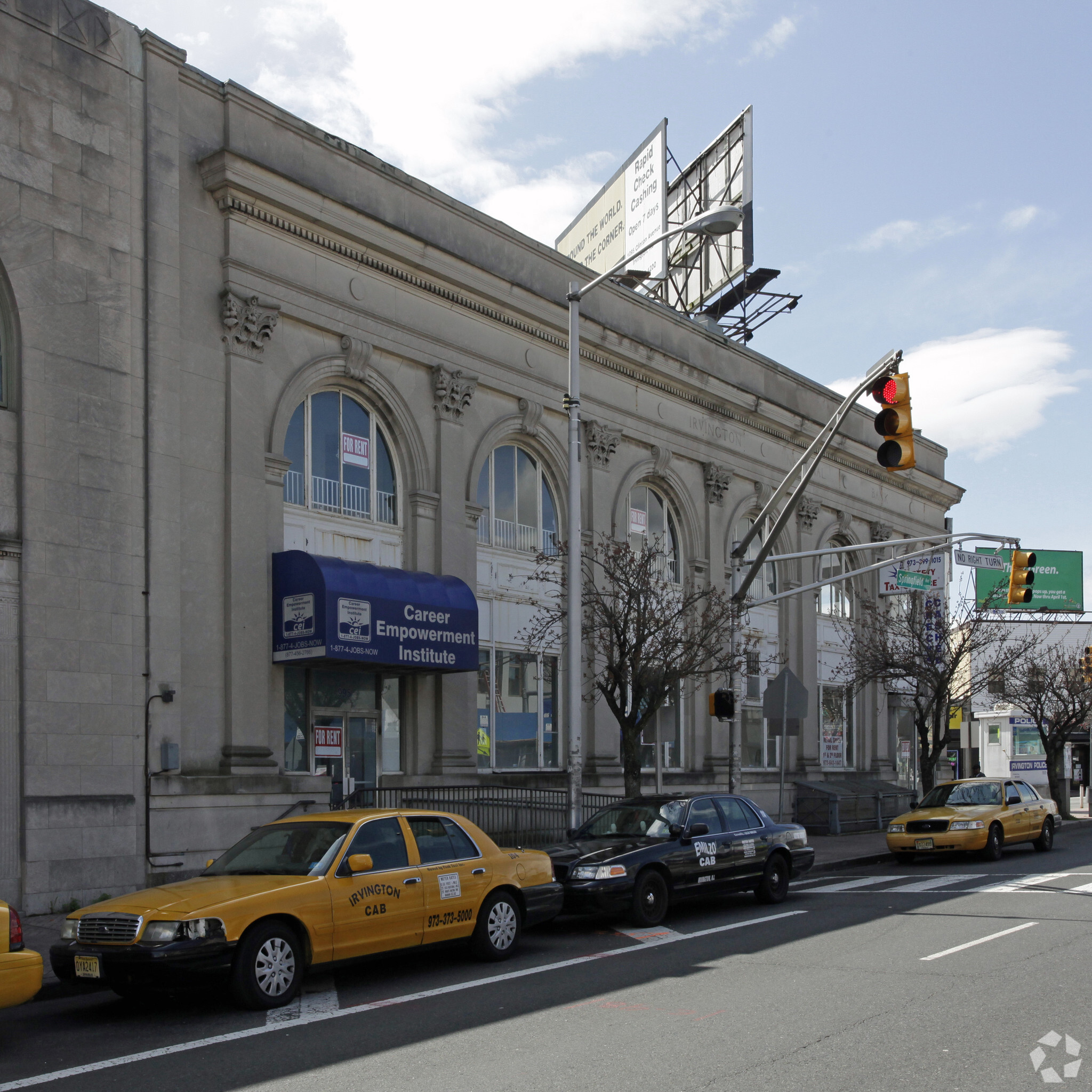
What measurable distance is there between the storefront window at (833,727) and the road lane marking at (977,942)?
20.8 m

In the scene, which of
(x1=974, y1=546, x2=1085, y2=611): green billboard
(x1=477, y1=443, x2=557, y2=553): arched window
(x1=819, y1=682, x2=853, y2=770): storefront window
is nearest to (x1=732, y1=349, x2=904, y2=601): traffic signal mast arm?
(x1=477, y1=443, x2=557, y2=553): arched window

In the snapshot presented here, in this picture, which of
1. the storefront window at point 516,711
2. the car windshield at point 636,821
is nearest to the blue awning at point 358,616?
the storefront window at point 516,711

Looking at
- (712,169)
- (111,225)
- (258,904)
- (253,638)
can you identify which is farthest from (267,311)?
(712,169)

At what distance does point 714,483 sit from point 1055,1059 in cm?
2272

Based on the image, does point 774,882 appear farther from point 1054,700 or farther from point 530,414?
point 1054,700

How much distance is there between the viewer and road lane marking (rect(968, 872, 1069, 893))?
16.7m

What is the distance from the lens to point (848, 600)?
3672cm

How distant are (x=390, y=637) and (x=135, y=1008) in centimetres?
967

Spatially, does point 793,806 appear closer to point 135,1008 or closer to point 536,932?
point 536,932

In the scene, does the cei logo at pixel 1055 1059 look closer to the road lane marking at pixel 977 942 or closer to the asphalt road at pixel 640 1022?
the asphalt road at pixel 640 1022

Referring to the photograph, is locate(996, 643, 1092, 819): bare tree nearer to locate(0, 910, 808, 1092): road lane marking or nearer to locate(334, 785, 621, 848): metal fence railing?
locate(334, 785, 621, 848): metal fence railing

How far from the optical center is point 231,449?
60.3ft

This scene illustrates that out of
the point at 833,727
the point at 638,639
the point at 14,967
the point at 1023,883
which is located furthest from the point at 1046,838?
the point at 14,967

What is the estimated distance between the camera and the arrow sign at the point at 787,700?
2189 centimetres
